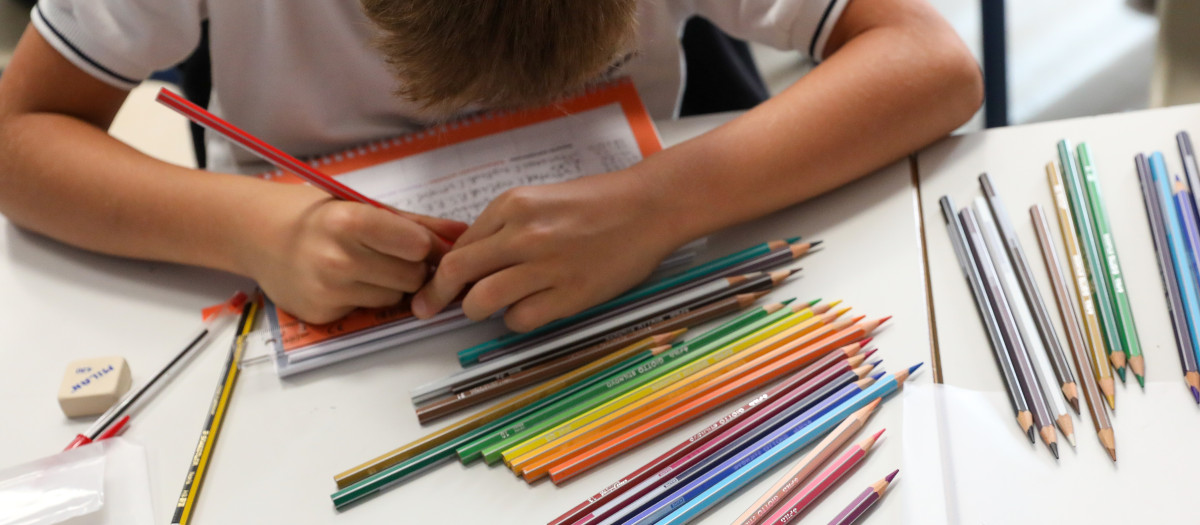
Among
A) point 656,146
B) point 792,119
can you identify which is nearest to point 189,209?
point 656,146

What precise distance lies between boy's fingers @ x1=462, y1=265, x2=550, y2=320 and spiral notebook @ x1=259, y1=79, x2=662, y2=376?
0.07 metres

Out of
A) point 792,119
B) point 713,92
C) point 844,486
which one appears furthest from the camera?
point 713,92

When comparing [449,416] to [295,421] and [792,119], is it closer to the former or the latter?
[295,421]

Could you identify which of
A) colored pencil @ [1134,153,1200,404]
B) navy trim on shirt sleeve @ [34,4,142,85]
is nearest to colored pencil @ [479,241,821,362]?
colored pencil @ [1134,153,1200,404]

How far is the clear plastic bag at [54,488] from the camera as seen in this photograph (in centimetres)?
47

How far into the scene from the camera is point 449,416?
1.70ft

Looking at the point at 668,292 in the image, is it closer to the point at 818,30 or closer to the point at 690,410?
the point at 690,410

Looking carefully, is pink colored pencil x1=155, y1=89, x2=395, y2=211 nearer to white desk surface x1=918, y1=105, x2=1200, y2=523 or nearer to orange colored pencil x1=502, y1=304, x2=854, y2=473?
orange colored pencil x1=502, y1=304, x2=854, y2=473

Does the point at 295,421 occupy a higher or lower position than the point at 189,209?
lower

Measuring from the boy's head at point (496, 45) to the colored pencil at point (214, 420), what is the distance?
213mm

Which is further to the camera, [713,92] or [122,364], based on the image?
[713,92]

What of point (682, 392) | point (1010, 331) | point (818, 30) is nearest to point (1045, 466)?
point (1010, 331)

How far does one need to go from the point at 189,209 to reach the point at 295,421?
207 millimetres

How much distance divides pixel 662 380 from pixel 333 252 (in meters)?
0.23
